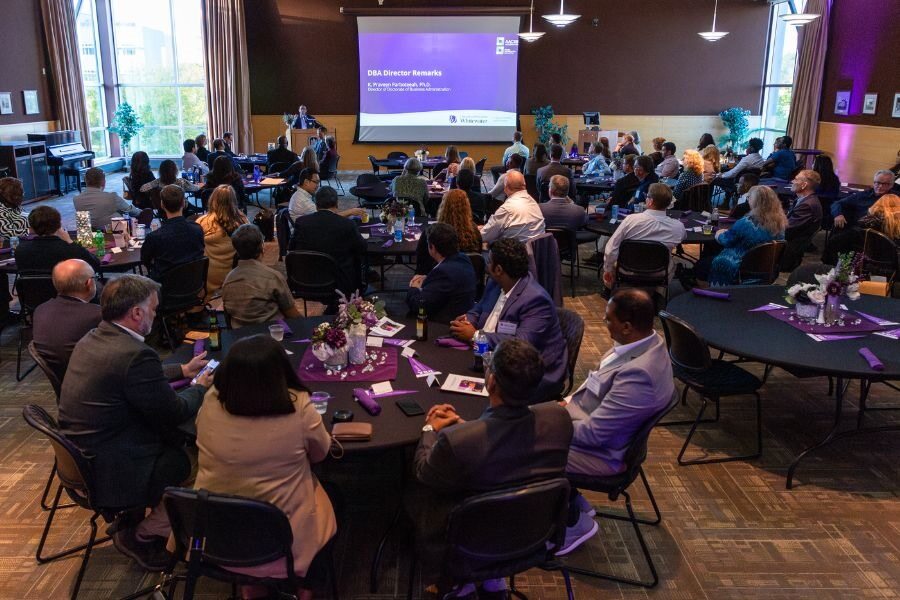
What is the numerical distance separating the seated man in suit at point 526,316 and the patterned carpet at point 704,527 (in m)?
0.84

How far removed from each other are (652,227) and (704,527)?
3.26 metres

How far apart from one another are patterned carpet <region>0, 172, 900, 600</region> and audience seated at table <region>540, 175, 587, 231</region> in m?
2.82

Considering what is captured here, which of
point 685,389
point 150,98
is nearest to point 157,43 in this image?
point 150,98

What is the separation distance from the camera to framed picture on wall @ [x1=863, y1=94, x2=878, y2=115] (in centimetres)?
1178

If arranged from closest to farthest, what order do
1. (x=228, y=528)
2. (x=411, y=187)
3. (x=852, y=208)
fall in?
1. (x=228, y=528)
2. (x=411, y=187)
3. (x=852, y=208)

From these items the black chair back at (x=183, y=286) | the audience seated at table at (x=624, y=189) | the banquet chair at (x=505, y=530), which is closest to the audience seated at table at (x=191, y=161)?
the black chair back at (x=183, y=286)

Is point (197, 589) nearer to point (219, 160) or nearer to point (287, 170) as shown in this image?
point (219, 160)

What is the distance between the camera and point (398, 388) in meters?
3.26

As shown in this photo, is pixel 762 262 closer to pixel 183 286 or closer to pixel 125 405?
pixel 183 286

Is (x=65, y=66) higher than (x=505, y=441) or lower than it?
higher

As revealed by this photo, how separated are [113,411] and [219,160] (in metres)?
6.37

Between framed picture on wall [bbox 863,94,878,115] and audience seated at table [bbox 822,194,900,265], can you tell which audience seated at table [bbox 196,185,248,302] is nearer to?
audience seated at table [bbox 822,194,900,265]

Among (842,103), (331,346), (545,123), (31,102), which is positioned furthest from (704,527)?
(31,102)

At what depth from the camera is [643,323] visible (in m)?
3.05
